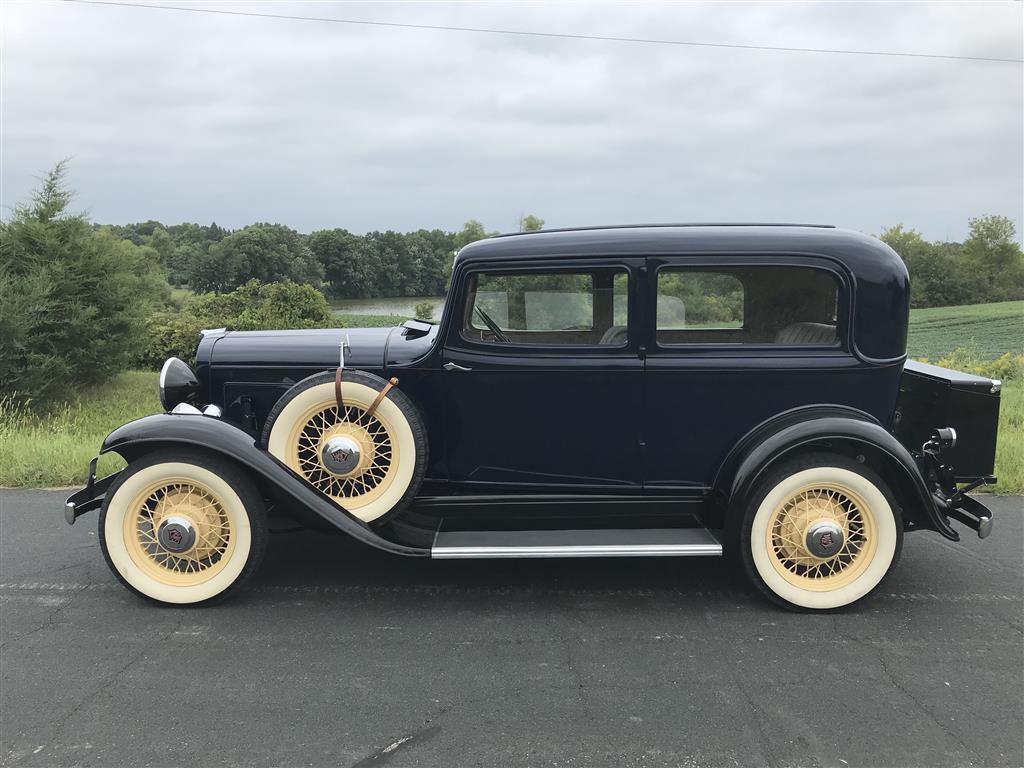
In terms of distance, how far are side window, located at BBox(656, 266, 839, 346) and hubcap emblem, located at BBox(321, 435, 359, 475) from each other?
5.42ft

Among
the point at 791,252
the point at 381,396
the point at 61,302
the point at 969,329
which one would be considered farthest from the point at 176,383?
the point at 969,329

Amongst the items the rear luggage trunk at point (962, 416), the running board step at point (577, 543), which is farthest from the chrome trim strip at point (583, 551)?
the rear luggage trunk at point (962, 416)

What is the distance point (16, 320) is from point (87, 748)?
29.9ft

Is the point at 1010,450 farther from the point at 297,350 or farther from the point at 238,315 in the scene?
the point at 238,315

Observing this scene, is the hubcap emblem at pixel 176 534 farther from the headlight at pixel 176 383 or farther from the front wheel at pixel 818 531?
the front wheel at pixel 818 531

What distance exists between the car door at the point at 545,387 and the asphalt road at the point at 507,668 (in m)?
0.60

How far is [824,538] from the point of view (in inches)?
125

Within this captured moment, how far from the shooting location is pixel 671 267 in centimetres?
339

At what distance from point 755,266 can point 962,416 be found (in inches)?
54.5

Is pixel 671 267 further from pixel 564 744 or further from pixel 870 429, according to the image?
pixel 564 744

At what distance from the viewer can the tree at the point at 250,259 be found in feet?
42.8

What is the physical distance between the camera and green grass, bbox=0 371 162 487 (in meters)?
5.34

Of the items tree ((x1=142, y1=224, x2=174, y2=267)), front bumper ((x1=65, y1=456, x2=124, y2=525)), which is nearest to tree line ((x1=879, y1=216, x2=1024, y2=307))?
tree ((x1=142, y1=224, x2=174, y2=267))

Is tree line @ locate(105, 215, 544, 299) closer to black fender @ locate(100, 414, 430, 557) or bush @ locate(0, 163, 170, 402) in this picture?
bush @ locate(0, 163, 170, 402)
